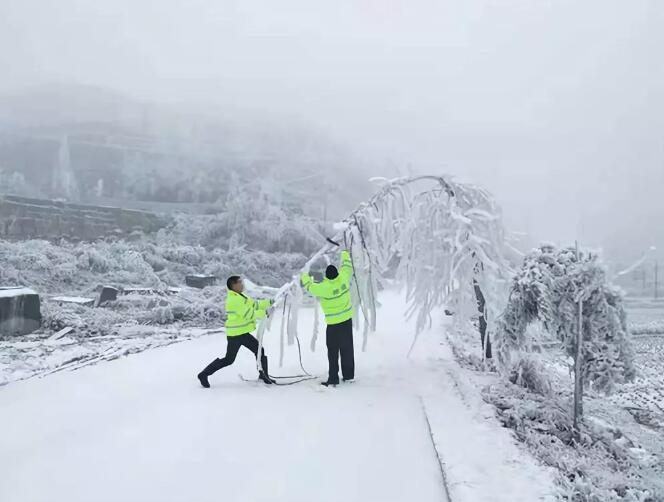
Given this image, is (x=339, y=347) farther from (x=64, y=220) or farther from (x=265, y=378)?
(x=64, y=220)

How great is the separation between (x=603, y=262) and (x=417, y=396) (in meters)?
2.51

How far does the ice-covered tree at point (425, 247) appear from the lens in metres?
6.16

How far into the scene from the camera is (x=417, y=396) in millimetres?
5496

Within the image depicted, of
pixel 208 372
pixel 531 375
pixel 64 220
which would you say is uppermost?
pixel 64 220

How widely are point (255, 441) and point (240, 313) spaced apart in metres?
1.98

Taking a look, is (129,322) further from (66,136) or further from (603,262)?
(66,136)

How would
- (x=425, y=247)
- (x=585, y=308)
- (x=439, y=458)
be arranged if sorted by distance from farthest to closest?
1. (x=425, y=247)
2. (x=585, y=308)
3. (x=439, y=458)

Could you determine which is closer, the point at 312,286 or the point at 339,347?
the point at 312,286

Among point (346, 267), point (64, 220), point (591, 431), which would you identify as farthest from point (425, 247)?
point (64, 220)

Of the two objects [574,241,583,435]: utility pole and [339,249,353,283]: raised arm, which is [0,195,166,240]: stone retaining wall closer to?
[339,249,353,283]: raised arm

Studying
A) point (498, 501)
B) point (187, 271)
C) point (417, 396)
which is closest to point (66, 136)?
point (187, 271)

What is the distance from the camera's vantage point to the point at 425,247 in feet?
21.8

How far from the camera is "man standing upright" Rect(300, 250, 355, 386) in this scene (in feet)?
19.1

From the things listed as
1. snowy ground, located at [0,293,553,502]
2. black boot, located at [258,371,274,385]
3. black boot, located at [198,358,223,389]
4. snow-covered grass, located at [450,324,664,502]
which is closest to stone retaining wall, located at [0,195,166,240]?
snowy ground, located at [0,293,553,502]
